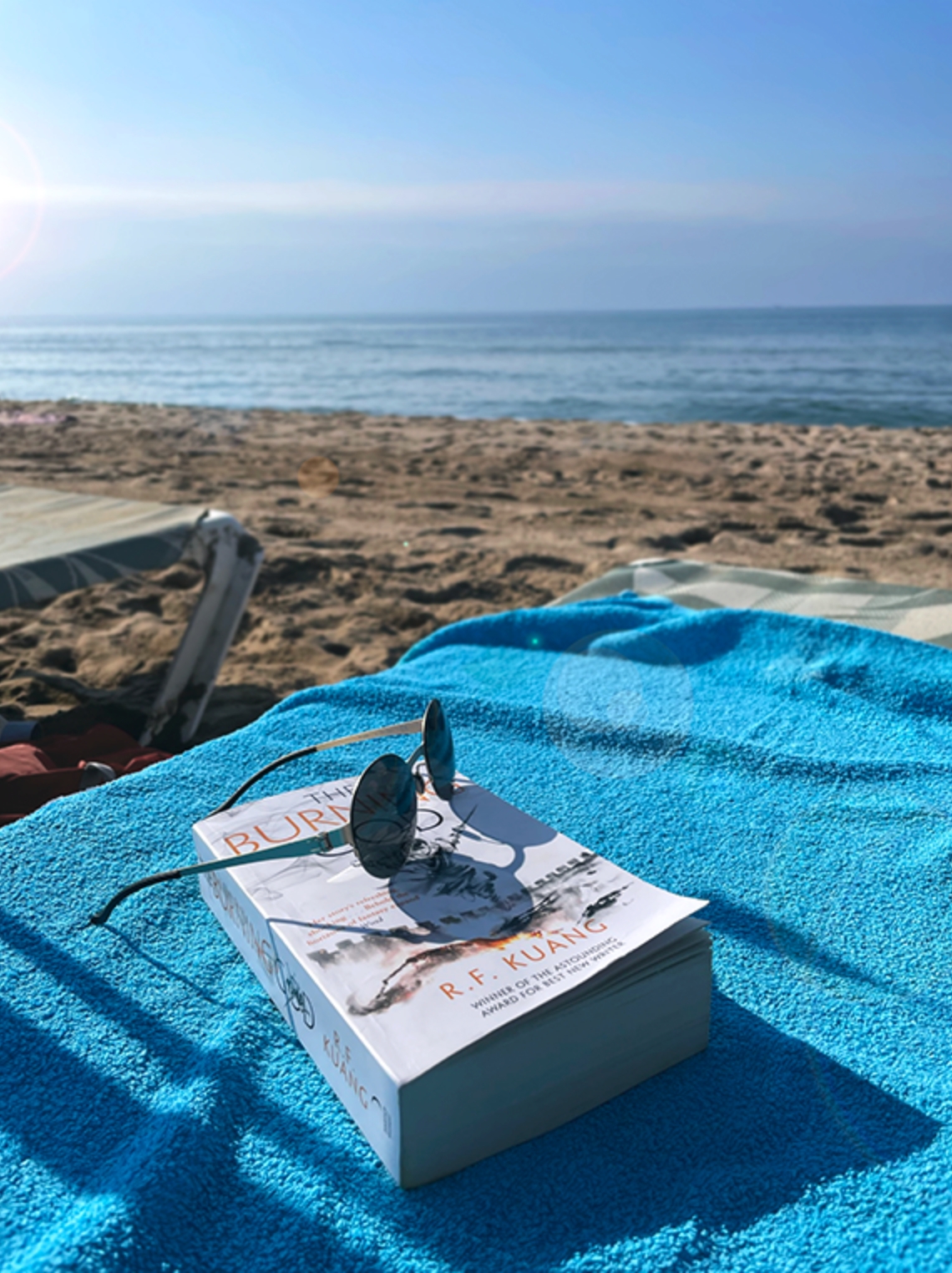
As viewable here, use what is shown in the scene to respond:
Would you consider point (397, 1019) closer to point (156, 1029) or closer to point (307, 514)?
point (156, 1029)

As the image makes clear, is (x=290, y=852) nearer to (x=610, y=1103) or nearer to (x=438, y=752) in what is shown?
(x=438, y=752)

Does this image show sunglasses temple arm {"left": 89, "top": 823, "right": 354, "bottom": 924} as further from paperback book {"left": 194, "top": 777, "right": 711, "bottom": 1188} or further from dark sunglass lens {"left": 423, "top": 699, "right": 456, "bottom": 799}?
dark sunglass lens {"left": 423, "top": 699, "right": 456, "bottom": 799}

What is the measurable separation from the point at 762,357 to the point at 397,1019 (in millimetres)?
22848

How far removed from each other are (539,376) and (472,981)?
1789cm

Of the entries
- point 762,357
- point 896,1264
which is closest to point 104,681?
point 896,1264

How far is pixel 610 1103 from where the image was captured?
70 cm

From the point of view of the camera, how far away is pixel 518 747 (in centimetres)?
134

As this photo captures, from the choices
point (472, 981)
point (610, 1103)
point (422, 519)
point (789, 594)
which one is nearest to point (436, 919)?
point (472, 981)

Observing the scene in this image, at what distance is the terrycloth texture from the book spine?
2 cm

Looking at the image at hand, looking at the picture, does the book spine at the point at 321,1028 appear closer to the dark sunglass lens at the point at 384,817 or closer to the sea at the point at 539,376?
the dark sunglass lens at the point at 384,817

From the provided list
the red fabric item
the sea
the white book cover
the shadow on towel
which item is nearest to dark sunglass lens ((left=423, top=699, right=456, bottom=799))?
the white book cover

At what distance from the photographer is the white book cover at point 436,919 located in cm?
62

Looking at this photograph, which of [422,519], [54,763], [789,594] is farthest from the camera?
[422,519]

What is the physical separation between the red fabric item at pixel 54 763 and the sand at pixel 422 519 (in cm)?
52
